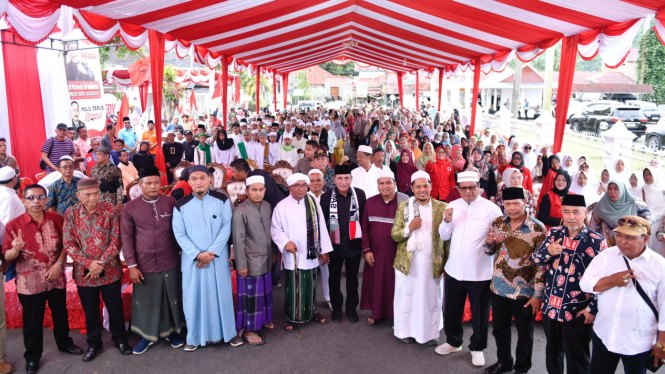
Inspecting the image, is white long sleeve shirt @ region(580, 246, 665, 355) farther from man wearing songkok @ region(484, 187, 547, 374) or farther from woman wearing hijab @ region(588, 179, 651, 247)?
woman wearing hijab @ region(588, 179, 651, 247)

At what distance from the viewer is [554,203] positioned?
5332 mm

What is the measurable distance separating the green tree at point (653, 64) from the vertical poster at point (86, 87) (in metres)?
31.7

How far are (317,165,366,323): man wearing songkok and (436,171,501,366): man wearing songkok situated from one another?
1027 mm

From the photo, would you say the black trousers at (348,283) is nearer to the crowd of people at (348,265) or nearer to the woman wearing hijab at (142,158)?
the crowd of people at (348,265)

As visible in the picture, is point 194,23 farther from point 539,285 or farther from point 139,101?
point 139,101

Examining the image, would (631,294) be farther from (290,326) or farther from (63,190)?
(63,190)

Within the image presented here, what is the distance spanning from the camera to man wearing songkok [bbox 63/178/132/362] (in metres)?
3.46

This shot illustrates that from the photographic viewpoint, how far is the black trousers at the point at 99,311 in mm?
3583

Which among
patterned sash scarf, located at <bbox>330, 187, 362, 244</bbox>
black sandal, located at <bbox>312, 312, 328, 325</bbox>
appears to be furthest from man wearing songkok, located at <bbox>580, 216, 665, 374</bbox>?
black sandal, located at <bbox>312, 312, 328, 325</bbox>

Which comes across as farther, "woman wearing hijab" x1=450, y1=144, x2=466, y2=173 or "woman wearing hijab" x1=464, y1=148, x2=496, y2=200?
"woman wearing hijab" x1=450, y1=144, x2=466, y2=173

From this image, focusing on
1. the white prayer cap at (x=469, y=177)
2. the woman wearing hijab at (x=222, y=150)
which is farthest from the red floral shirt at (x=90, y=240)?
the woman wearing hijab at (x=222, y=150)

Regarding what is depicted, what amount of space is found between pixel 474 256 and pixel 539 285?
1.79 feet

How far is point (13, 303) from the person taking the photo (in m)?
4.24

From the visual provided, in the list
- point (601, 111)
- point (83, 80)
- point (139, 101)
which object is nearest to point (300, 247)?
point (83, 80)
